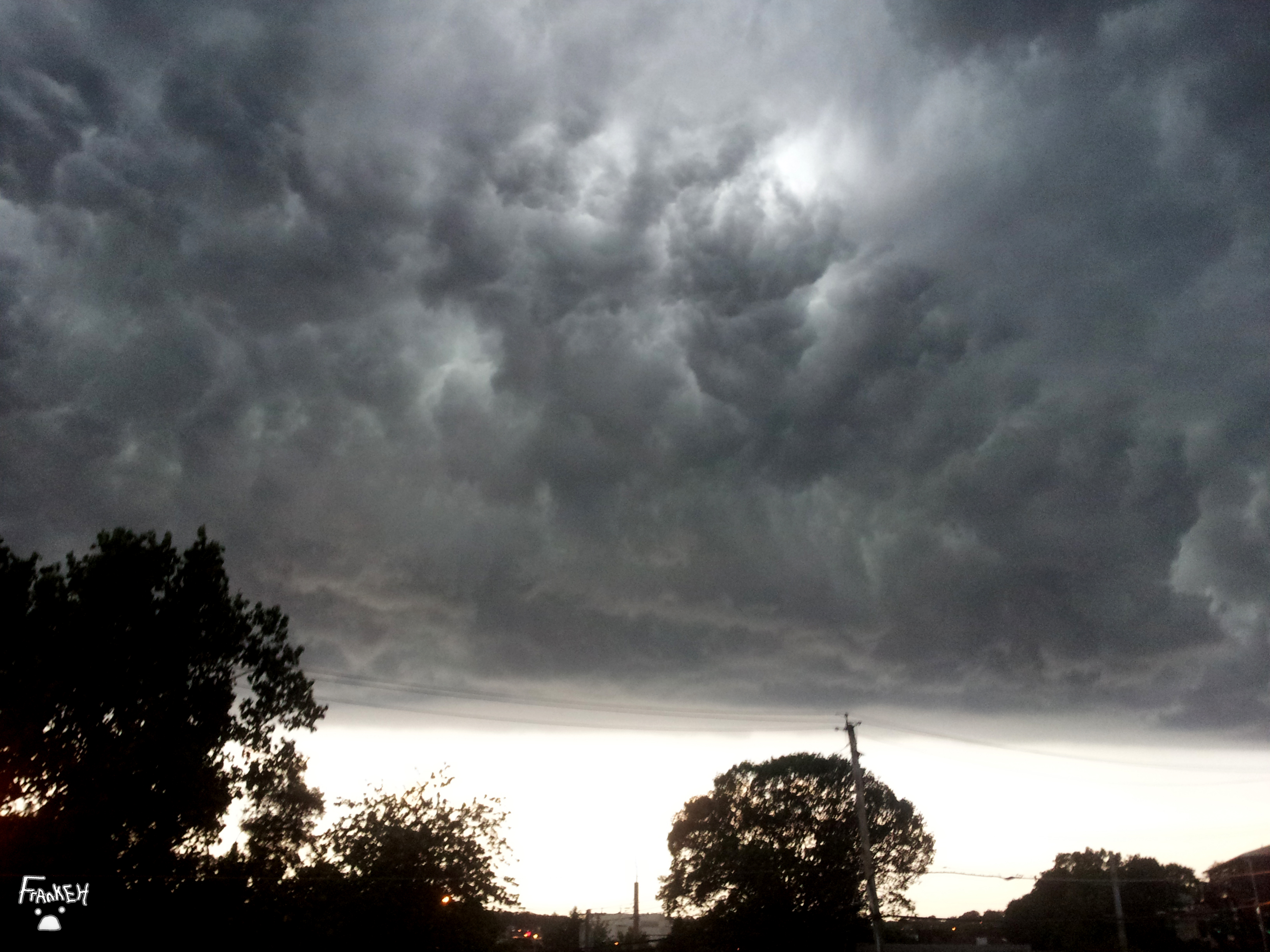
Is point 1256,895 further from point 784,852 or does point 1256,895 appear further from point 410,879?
point 410,879

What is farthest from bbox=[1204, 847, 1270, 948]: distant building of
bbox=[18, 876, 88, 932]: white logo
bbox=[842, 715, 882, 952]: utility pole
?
bbox=[18, 876, 88, 932]: white logo

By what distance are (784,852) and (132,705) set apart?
5765 centimetres

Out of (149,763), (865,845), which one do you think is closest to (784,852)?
(865,845)

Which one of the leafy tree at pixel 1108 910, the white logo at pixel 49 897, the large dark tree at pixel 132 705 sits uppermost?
the large dark tree at pixel 132 705

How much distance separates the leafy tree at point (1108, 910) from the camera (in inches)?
3536

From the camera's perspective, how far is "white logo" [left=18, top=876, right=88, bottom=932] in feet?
117

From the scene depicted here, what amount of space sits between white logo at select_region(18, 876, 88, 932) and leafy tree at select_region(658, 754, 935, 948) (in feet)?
179

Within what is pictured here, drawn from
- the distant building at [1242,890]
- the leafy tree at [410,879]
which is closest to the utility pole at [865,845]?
the leafy tree at [410,879]

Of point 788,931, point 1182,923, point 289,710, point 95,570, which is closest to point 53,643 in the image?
point 95,570

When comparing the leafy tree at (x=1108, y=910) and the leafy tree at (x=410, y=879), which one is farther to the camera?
the leafy tree at (x=1108, y=910)

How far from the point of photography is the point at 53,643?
4041cm

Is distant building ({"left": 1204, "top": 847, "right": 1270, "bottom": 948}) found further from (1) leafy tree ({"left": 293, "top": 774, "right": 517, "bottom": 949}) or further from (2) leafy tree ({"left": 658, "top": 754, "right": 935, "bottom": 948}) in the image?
(1) leafy tree ({"left": 293, "top": 774, "right": 517, "bottom": 949})

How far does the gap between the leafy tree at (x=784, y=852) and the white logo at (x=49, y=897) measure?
54.6 m

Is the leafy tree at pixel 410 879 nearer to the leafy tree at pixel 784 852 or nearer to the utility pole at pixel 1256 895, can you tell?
the leafy tree at pixel 784 852
